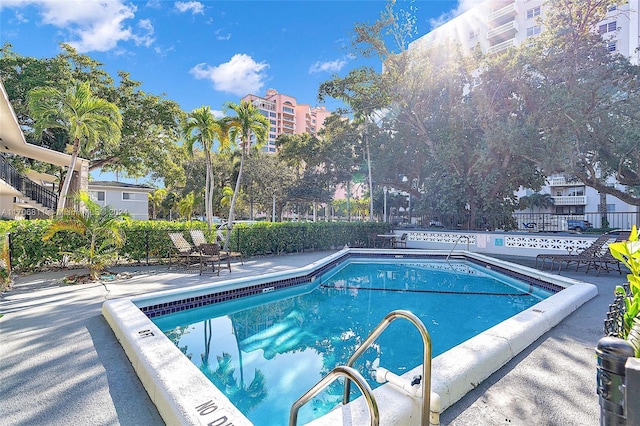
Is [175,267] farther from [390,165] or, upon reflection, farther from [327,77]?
[390,165]

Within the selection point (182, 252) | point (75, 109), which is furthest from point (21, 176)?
point (182, 252)

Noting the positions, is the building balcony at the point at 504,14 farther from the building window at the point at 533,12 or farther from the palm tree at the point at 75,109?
the palm tree at the point at 75,109

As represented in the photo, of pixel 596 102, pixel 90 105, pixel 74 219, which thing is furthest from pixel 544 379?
pixel 596 102

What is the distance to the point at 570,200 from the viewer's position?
38.9 meters

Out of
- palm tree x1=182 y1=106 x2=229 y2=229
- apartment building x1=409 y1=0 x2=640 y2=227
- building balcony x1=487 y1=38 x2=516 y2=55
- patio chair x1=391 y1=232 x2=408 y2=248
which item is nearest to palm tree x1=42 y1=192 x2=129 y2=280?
palm tree x1=182 y1=106 x2=229 y2=229

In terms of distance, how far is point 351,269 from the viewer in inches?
488

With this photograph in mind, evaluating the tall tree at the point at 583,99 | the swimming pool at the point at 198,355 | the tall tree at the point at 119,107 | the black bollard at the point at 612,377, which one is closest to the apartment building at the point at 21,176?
the tall tree at the point at 119,107

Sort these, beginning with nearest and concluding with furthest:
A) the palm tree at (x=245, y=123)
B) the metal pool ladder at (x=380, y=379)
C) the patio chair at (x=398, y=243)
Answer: the metal pool ladder at (x=380, y=379)
the palm tree at (x=245, y=123)
the patio chair at (x=398, y=243)

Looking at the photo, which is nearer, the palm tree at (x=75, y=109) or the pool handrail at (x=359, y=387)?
the pool handrail at (x=359, y=387)

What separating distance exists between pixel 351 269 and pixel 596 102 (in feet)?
38.0

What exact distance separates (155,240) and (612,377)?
1136 centimetres

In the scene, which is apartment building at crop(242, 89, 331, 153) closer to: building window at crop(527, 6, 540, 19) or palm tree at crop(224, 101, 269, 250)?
building window at crop(527, 6, 540, 19)

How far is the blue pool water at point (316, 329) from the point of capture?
3980 mm

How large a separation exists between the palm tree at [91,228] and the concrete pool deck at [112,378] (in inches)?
91.0
